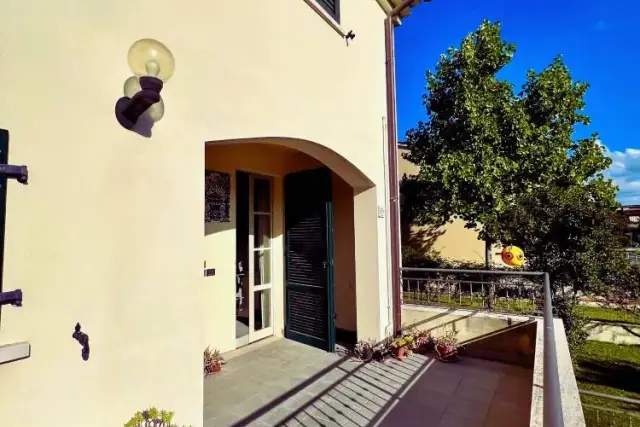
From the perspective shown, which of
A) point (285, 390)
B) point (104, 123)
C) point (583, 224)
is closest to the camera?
point (104, 123)

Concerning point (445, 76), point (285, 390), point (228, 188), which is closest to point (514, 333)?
point (285, 390)

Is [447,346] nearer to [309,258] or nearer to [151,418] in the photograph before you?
[309,258]

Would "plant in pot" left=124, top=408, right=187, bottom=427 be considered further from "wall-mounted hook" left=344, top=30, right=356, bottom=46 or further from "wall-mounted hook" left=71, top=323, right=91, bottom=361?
"wall-mounted hook" left=344, top=30, right=356, bottom=46

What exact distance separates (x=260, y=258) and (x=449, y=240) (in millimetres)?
11012

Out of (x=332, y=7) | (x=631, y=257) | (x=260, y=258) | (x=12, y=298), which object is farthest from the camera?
(x=631, y=257)

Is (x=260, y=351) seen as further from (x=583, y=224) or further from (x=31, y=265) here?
(x=583, y=224)

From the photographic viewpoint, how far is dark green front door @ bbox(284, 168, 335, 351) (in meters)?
5.90

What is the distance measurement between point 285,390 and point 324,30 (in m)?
4.66

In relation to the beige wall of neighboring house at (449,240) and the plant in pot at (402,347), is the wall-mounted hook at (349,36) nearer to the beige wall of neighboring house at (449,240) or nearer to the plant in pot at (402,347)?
the plant in pot at (402,347)

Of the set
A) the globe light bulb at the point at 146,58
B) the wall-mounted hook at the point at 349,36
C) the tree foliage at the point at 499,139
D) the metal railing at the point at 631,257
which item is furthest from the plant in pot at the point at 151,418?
the tree foliage at the point at 499,139

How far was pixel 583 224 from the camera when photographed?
23.9 ft

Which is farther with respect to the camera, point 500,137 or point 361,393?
A: point 500,137

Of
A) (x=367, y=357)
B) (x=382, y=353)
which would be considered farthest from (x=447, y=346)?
(x=367, y=357)

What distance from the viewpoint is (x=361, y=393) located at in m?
4.45
